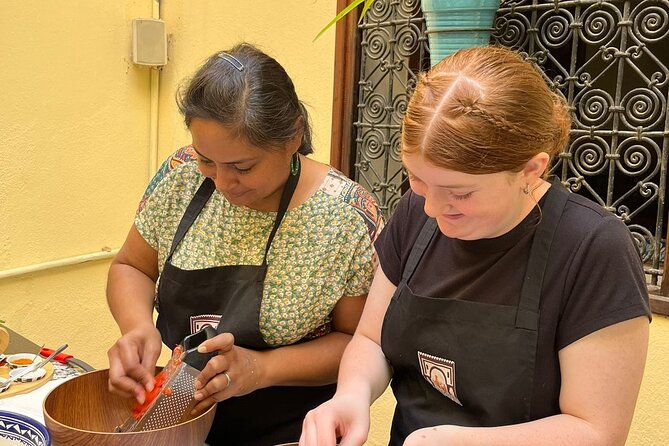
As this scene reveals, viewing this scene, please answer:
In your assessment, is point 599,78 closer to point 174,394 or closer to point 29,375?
point 174,394

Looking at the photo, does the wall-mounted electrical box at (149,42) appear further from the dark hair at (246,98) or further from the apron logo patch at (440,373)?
the apron logo patch at (440,373)

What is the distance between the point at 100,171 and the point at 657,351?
238 cm

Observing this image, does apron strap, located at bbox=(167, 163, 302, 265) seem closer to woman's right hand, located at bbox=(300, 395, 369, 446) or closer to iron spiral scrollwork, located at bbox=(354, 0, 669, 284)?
woman's right hand, located at bbox=(300, 395, 369, 446)

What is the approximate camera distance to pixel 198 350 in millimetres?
1248

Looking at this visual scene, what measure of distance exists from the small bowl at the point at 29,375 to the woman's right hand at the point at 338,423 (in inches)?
24.5

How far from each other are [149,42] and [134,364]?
2286mm

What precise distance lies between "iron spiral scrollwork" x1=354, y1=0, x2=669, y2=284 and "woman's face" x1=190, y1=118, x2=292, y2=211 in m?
1.11

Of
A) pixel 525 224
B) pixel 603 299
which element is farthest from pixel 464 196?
Result: pixel 603 299

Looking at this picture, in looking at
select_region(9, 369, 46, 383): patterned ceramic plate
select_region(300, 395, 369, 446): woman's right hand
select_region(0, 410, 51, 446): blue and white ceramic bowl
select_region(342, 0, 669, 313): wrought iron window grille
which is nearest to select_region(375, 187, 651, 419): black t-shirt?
select_region(300, 395, 369, 446): woman's right hand

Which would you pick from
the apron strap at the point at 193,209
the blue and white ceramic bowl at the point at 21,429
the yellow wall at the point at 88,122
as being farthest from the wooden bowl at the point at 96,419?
the yellow wall at the point at 88,122

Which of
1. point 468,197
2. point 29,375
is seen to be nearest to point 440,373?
point 468,197

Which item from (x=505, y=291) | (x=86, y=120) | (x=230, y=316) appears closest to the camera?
(x=505, y=291)

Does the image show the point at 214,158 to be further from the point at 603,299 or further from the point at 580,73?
the point at 580,73

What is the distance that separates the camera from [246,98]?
1.41 metres
